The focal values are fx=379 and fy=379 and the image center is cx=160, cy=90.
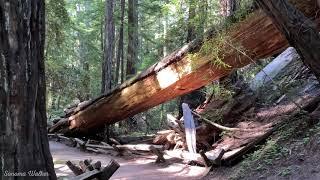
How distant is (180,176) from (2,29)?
19.6 ft

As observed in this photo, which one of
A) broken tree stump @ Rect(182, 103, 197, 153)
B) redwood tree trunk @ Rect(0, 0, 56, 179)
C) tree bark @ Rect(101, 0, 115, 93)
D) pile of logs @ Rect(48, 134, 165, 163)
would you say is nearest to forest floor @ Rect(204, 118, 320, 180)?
broken tree stump @ Rect(182, 103, 197, 153)

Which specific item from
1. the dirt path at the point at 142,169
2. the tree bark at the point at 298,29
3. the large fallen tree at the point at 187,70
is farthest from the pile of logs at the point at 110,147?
the tree bark at the point at 298,29

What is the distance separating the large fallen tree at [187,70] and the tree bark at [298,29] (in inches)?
57.0

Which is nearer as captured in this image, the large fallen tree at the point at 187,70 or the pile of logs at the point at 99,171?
the pile of logs at the point at 99,171

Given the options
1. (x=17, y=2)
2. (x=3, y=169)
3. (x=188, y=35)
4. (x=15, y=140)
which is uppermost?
(x=188, y=35)

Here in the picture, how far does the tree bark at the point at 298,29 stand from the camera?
5.98 metres

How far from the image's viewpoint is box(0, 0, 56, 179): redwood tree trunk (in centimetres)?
372

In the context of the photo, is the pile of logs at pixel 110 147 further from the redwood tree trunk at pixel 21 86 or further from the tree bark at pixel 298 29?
the redwood tree trunk at pixel 21 86

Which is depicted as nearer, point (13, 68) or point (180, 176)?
point (13, 68)

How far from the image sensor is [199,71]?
8.94 meters

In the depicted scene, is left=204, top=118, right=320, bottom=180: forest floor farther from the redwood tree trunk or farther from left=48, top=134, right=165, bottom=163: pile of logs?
the redwood tree trunk

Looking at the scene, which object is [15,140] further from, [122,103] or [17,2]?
[122,103]

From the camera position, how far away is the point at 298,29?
5.99 m

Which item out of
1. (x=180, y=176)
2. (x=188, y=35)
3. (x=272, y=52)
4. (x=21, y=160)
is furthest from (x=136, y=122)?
(x=21, y=160)
